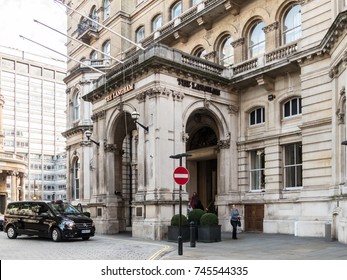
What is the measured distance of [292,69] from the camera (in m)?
23.5

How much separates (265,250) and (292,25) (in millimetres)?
13231

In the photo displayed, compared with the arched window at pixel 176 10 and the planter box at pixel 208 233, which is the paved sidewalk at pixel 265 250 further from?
the arched window at pixel 176 10

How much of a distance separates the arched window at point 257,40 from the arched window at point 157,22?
9.27m

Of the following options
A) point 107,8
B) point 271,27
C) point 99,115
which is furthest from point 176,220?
point 107,8

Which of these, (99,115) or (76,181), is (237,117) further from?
(76,181)

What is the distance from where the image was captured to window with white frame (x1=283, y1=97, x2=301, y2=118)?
23.6 metres

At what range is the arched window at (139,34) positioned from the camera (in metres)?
36.2

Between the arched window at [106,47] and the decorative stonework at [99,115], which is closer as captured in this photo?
the decorative stonework at [99,115]

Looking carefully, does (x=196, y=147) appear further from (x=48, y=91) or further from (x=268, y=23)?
(x=48, y=91)

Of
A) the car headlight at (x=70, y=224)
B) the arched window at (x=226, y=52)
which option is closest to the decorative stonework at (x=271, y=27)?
the arched window at (x=226, y=52)

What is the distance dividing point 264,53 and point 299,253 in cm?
1286

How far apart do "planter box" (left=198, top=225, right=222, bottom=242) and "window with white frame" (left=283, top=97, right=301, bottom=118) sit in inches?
305

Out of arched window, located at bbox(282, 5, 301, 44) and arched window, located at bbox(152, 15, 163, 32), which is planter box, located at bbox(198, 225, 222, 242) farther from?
arched window, located at bbox(152, 15, 163, 32)

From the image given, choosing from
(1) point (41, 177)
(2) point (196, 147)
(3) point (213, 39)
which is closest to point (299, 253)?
(2) point (196, 147)
